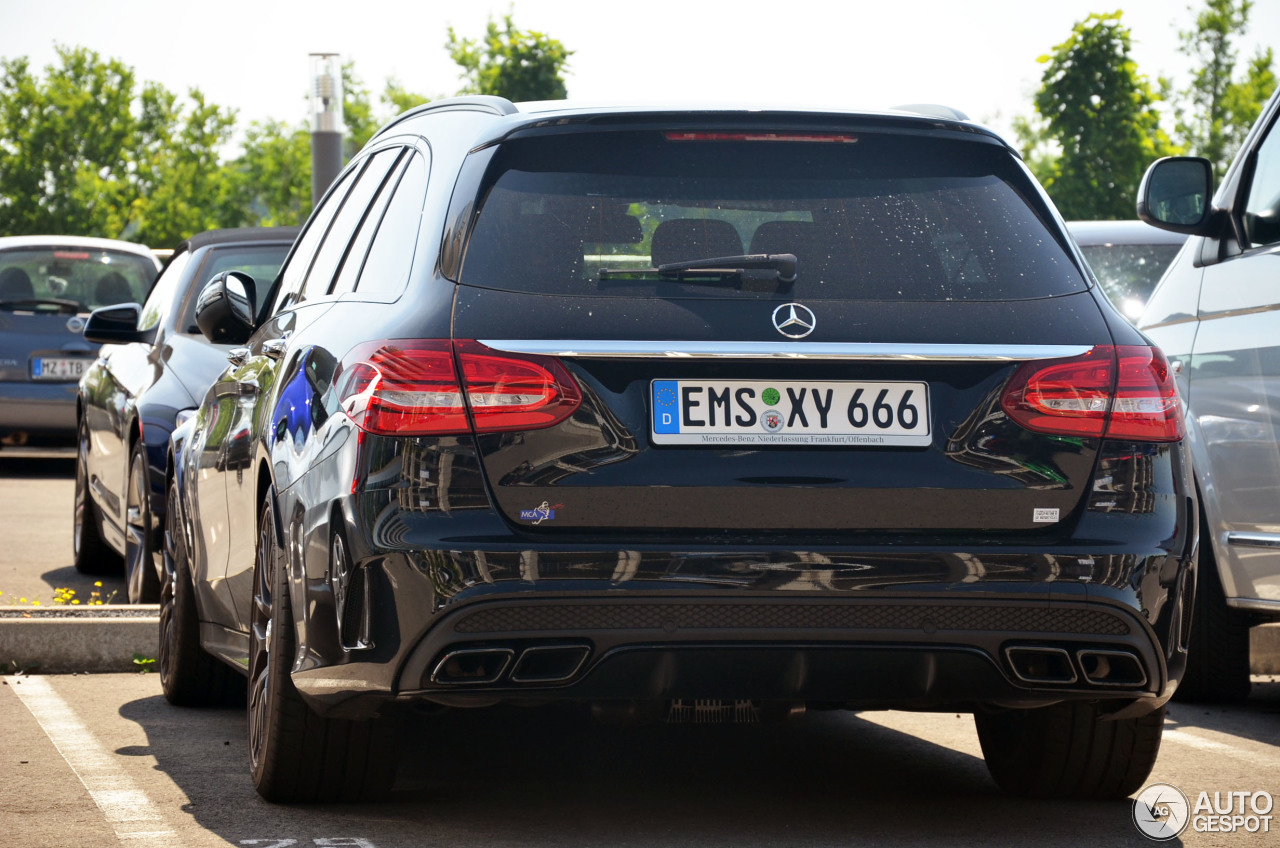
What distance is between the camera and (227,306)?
5914 millimetres

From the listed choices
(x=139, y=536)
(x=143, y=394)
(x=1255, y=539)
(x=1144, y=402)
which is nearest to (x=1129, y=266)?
(x=1255, y=539)

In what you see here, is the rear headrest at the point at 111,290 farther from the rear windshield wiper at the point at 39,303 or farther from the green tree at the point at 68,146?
the green tree at the point at 68,146

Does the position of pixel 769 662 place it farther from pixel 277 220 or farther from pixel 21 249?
pixel 277 220

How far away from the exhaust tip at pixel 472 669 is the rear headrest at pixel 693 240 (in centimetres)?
91

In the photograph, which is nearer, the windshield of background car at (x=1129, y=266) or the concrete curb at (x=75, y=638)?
the concrete curb at (x=75, y=638)

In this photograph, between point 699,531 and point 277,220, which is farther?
point 277,220

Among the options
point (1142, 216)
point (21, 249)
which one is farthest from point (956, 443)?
point (21, 249)

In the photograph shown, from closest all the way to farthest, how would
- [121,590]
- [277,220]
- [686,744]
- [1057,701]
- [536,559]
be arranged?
[536,559], [1057,701], [686,744], [121,590], [277,220]

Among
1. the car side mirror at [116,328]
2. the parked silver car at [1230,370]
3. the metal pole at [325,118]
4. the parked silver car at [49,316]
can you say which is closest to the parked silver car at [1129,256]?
the parked silver car at [1230,370]

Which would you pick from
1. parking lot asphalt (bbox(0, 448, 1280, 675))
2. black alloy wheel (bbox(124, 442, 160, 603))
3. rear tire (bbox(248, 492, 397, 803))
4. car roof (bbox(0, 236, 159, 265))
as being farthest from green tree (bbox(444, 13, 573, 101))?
rear tire (bbox(248, 492, 397, 803))

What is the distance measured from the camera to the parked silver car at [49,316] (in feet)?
54.1

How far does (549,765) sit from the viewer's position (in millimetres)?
5566

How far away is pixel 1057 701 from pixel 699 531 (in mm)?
923

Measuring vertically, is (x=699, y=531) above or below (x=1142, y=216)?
below
